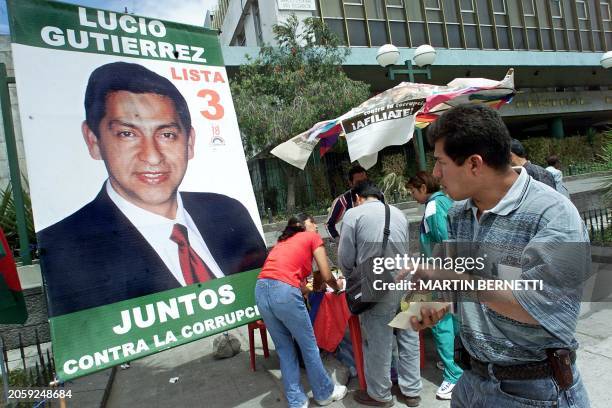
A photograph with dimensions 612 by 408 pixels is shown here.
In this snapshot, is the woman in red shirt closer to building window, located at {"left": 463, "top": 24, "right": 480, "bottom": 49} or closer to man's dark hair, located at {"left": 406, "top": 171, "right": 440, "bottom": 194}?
man's dark hair, located at {"left": 406, "top": 171, "right": 440, "bottom": 194}

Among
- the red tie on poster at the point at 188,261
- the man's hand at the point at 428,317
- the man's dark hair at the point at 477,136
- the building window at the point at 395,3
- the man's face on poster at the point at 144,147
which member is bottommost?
Result: the man's hand at the point at 428,317

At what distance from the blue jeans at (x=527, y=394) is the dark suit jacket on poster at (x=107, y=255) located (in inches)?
102

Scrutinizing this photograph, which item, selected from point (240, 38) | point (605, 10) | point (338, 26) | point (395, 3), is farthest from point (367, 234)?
point (605, 10)

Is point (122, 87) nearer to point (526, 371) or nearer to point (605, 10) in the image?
point (526, 371)

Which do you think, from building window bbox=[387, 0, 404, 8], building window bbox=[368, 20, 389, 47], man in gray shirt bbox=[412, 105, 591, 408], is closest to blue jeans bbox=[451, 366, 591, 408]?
man in gray shirt bbox=[412, 105, 591, 408]

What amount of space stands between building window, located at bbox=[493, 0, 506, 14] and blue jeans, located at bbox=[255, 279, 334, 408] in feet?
66.7

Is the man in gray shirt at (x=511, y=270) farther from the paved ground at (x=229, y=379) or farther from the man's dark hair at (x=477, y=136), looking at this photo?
the paved ground at (x=229, y=379)

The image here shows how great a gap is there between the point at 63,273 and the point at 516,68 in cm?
2054

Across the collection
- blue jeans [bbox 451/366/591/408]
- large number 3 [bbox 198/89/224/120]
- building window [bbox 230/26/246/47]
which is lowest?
blue jeans [bbox 451/366/591/408]

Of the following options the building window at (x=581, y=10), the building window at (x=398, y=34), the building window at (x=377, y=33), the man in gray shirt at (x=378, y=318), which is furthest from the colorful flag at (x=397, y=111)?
the building window at (x=581, y=10)

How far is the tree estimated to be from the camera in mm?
10242

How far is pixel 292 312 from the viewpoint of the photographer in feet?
10.9

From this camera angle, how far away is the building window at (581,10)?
69.9ft

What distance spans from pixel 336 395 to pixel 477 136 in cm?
293
